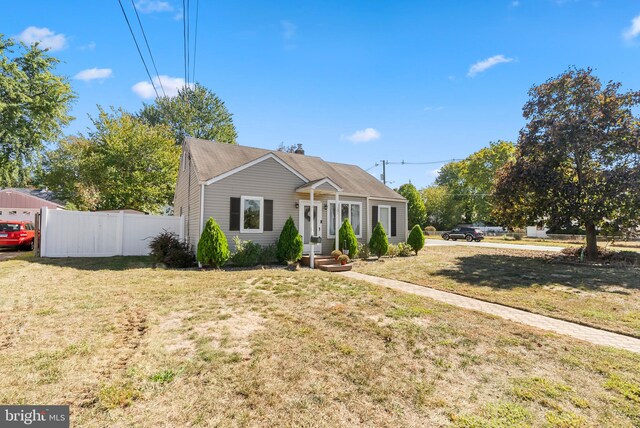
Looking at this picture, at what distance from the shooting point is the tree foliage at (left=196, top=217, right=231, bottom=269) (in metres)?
10.8

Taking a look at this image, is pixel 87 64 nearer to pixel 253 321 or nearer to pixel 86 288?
pixel 86 288

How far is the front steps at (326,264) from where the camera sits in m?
11.5

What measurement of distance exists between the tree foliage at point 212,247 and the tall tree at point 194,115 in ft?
91.3

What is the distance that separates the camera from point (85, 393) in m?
3.01

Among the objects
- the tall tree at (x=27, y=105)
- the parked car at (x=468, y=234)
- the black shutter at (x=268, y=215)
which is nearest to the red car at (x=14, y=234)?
the tall tree at (x=27, y=105)

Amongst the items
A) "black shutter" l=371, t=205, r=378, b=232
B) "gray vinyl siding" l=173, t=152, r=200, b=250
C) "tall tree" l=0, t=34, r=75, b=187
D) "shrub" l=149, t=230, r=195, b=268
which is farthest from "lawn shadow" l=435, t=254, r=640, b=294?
"tall tree" l=0, t=34, r=75, b=187

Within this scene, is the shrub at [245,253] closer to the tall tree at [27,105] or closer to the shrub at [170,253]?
the shrub at [170,253]

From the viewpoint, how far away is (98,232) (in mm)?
12805

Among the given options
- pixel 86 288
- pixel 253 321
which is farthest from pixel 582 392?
pixel 86 288

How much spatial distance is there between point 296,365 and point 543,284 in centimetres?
874

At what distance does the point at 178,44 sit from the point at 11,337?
8884mm

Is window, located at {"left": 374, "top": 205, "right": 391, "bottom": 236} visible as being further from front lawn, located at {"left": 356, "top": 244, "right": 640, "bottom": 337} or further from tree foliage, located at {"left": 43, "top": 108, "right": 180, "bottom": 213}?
tree foliage, located at {"left": 43, "top": 108, "right": 180, "bottom": 213}

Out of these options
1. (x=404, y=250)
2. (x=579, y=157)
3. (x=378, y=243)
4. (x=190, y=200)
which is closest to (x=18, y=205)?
(x=190, y=200)

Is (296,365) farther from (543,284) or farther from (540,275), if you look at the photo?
(540,275)
